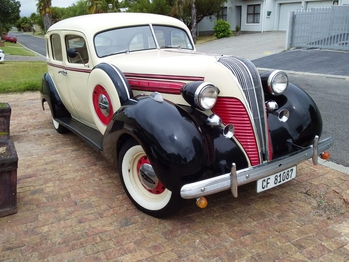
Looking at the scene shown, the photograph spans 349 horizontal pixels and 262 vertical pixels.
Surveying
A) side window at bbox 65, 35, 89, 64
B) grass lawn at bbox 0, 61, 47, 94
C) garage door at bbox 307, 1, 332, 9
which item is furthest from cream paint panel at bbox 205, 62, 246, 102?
garage door at bbox 307, 1, 332, 9

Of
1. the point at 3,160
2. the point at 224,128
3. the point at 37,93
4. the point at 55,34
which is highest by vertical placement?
the point at 55,34

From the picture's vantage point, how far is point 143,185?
3.20 metres

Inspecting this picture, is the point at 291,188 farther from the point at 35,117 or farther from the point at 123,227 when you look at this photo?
the point at 35,117

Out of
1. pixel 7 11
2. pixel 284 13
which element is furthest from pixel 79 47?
pixel 7 11

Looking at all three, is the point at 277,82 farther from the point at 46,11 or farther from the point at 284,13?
the point at 284,13

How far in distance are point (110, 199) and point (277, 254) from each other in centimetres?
171

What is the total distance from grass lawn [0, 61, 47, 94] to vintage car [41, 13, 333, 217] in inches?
248

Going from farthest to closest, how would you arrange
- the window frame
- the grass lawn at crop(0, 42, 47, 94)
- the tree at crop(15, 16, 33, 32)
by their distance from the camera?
the tree at crop(15, 16, 33, 32) → the window frame → the grass lawn at crop(0, 42, 47, 94)

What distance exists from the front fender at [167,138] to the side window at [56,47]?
2657mm

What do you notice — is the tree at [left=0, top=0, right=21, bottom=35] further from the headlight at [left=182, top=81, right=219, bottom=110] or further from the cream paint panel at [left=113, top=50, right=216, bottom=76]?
the headlight at [left=182, top=81, right=219, bottom=110]

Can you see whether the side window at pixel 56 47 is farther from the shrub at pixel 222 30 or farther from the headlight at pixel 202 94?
the shrub at pixel 222 30

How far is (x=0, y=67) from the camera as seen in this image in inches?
586

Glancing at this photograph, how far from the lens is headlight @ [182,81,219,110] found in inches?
111

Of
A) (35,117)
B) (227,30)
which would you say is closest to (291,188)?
(35,117)
